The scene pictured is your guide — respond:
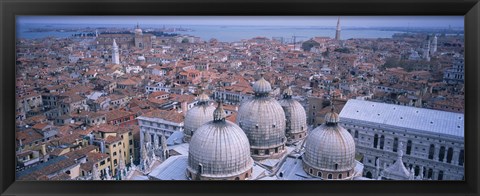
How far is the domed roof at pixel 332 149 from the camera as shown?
3.23 metres

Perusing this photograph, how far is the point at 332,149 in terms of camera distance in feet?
10.7

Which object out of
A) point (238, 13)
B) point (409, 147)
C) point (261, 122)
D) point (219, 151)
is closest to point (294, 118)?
point (261, 122)

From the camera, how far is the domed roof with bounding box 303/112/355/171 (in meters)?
3.23

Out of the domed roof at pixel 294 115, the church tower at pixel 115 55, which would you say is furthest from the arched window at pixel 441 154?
the church tower at pixel 115 55

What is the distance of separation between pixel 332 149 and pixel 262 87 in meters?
1.01

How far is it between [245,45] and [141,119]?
1.43 meters

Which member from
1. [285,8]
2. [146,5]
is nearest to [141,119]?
[146,5]

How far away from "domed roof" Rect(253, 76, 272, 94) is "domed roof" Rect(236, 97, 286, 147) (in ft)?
0.29

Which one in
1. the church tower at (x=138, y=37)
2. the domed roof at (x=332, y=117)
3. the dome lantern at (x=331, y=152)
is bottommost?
the dome lantern at (x=331, y=152)

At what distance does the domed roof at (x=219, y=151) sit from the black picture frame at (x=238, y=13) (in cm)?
84

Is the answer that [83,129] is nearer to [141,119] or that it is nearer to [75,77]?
[75,77]

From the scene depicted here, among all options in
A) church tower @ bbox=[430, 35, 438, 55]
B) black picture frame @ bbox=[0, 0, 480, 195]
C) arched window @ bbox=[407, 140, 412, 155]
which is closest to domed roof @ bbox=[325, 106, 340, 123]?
arched window @ bbox=[407, 140, 412, 155]

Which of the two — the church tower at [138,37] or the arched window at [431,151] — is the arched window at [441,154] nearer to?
the arched window at [431,151]
